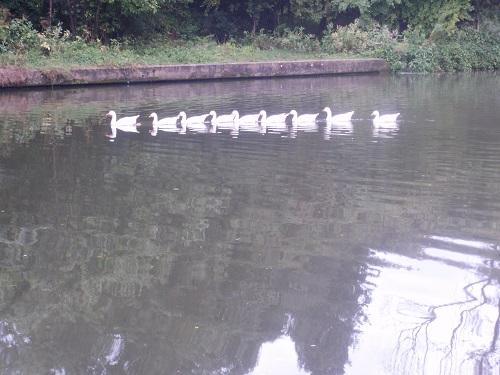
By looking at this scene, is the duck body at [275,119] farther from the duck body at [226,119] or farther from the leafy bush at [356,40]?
the leafy bush at [356,40]

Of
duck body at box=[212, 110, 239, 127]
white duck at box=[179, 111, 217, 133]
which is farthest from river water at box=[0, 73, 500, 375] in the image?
duck body at box=[212, 110, 239, 127]

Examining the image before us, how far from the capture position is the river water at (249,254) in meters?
5.35

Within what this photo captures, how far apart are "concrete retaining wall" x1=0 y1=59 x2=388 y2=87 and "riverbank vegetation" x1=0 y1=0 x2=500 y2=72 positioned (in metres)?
0.61

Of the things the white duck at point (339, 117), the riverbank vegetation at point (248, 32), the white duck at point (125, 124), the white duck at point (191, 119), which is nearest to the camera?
the white duck at point (125, 124)

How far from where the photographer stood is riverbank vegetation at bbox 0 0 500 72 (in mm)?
25898

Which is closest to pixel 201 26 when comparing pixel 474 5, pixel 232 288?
pixel 474 5

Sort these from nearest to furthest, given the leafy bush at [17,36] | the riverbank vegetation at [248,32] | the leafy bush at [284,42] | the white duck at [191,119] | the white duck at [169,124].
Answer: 1. the white duck at [169,124]
2. the white duck at [191,119]
3. the leafy bush at [17,36]
4. the riverbank vegetation at [248,32]
5. the leafy bush at [284,42]

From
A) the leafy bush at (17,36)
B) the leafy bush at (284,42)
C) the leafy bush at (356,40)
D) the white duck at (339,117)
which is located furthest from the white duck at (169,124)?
the leafy bush at (356,40)

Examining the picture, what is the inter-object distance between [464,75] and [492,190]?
80.6 ft

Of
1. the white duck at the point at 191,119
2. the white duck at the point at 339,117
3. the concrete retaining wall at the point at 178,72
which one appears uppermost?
the white duck at the point at 191,119

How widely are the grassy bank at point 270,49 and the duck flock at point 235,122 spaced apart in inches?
351

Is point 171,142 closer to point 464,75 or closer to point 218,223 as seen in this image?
point 218,223

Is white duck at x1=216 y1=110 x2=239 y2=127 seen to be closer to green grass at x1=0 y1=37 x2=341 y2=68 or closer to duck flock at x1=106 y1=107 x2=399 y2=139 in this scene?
duck flock at x1=106 y1=107 x2=399 y2=139

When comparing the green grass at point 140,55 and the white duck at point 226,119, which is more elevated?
the white duck at point 226,119
